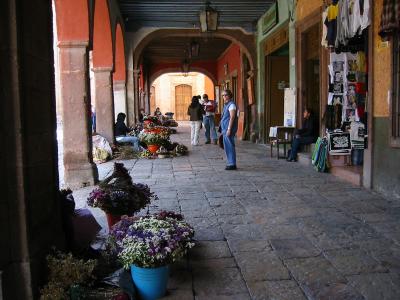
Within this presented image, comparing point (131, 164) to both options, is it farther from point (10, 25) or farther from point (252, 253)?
point (10, 25)

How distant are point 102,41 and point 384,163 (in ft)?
22.1

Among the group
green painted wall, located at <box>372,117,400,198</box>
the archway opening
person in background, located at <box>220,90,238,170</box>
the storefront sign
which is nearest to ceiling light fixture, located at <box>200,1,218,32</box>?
the storefront sign

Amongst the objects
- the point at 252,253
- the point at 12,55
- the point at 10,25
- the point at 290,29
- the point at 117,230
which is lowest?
the point at 252,253

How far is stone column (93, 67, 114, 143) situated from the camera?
10.5 m

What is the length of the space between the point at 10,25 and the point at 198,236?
2.34 metres

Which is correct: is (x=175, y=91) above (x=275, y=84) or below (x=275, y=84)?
above

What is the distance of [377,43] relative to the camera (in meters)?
5.87

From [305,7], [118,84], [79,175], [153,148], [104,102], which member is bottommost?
[79,175]

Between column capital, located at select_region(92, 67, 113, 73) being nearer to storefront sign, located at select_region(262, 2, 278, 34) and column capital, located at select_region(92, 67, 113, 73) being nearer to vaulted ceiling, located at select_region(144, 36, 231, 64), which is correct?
storefront sign, located at select_region(262, 2, 278, 34)

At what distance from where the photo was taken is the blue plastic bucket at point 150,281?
281 cm

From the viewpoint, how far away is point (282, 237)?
4023 millimetres

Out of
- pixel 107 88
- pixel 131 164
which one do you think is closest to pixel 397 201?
pixel 131 164

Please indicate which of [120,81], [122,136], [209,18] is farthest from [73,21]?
[120,81]

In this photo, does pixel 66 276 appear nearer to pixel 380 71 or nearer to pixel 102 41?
pixel 380 71
